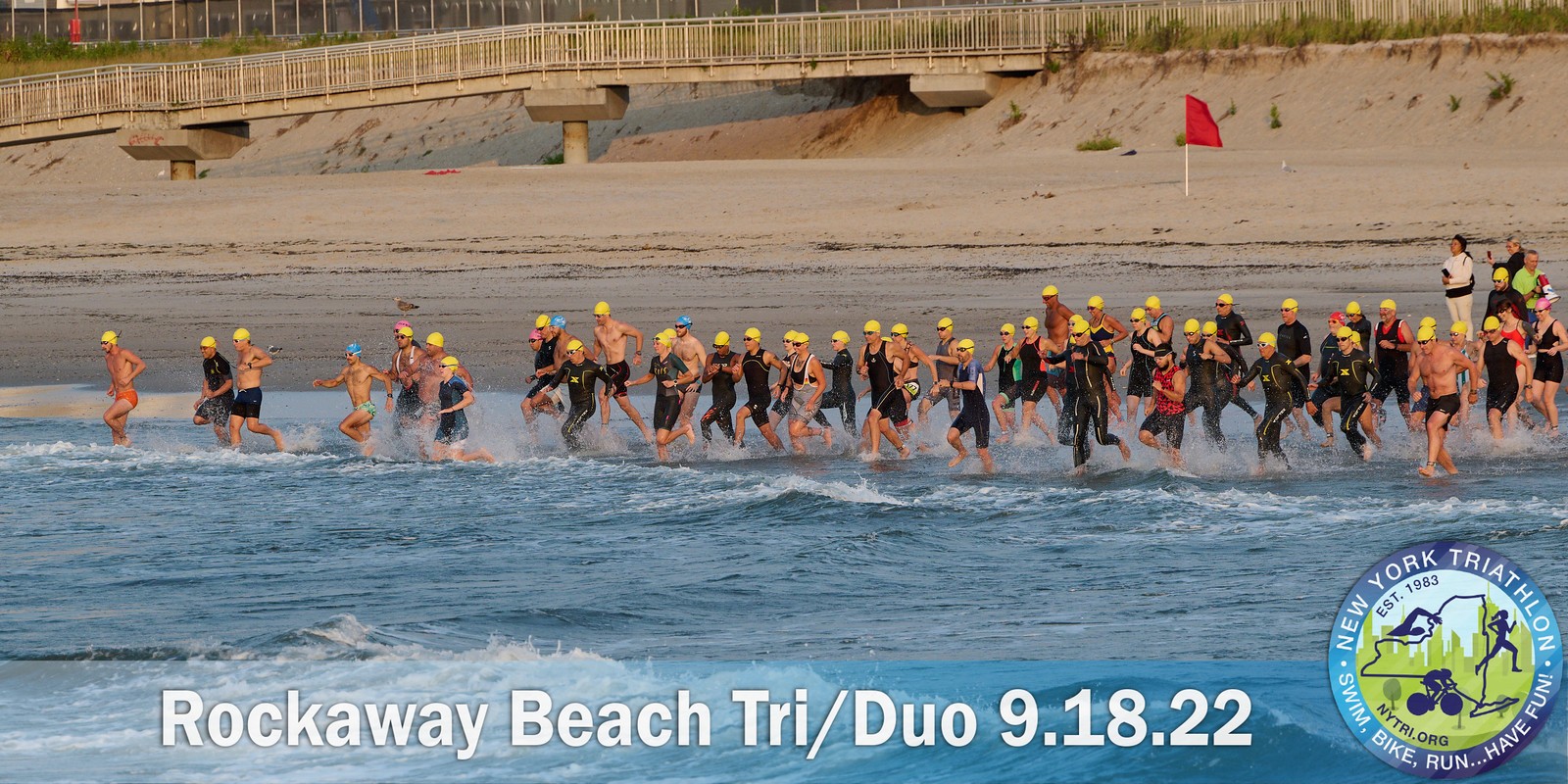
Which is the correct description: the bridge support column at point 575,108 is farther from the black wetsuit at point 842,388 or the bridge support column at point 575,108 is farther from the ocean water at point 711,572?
the black wetsuit at point 842,388

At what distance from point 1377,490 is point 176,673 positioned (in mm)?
9130

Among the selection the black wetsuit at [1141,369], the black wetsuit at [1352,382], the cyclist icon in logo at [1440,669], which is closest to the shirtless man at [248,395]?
the black wetsuit at [1141,369]

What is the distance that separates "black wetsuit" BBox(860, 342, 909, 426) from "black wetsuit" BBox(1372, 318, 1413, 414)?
13.6ft

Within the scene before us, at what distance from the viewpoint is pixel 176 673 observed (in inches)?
407

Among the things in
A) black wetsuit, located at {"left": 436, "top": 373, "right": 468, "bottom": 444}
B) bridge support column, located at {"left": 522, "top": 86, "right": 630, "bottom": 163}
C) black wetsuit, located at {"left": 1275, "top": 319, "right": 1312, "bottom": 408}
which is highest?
bridge support column, located at {"left": 522, "top": 86, "right": 630, "bottom": 163}

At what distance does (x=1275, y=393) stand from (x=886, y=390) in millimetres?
3384

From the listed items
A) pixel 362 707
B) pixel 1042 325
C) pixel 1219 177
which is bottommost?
pixel 362 707

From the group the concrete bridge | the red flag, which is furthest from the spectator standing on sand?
the concrete bridge

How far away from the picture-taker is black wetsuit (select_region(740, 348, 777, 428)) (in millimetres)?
17594

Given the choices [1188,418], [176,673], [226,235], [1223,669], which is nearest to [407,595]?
A: [176,673]

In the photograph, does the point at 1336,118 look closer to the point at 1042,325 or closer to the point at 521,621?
the point at 1042,325

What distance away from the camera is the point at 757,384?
17734 millimetres

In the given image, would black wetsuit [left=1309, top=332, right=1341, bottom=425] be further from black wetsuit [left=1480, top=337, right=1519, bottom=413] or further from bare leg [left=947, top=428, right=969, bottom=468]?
bare leg [left=947, top=428, right=969, bottom=468]

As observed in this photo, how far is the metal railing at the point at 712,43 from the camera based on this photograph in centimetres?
3612
